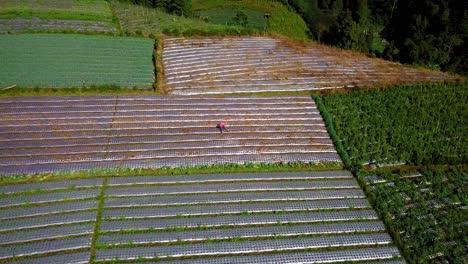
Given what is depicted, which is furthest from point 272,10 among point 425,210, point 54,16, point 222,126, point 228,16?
point 425,210

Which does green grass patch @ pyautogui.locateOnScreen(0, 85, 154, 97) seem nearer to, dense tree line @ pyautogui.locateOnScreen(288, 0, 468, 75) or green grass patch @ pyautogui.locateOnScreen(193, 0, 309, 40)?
dense tree line @ pyautogui.locateOnScreen(288, 0, 468, 75)

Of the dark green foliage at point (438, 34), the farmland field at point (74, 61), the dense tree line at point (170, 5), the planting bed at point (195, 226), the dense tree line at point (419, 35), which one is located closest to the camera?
the planting bed at point (195, 226)

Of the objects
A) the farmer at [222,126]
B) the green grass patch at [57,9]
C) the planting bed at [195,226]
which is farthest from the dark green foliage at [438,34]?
the green grass patch at [57,9]

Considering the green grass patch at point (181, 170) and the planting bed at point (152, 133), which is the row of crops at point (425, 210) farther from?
the planting bed at point (152, 133)

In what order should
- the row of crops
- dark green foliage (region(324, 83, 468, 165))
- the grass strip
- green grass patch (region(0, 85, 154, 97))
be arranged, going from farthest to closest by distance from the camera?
green grass patch (region(0, 85, 154, 97)), dark green foliage (region(324, 83, 468, 165)), the grass strip, the row of crops

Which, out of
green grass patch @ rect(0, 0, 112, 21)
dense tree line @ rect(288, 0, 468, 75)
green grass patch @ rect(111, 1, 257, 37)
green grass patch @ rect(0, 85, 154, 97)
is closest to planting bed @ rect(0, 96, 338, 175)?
green grass patch @ rect(0, 85, 154, 97)

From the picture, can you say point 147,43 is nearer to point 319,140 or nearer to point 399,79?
point 319,140

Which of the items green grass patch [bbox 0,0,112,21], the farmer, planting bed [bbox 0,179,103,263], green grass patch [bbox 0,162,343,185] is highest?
green grass patch [bbox 0,0,112,21]
